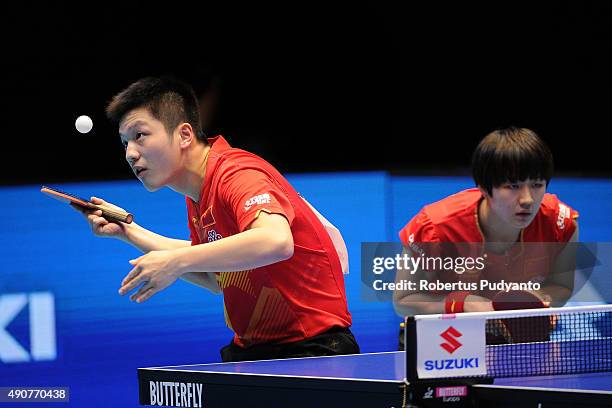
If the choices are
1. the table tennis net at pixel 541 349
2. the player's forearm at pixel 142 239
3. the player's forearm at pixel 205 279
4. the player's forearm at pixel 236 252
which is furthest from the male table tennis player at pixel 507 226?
the player's forearm at pixel 236 252

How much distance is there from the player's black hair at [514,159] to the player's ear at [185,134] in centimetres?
111

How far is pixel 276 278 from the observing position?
3740mm

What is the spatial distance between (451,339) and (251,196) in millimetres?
954

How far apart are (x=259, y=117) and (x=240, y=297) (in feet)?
11.4

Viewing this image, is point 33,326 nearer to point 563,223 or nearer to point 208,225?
point 208,225

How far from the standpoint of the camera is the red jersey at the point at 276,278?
3715mm

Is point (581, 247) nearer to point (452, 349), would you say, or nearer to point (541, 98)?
point (541, 98)

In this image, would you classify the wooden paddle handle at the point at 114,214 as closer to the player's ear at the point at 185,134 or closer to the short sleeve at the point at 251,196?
the player's ear at the point at 185,134

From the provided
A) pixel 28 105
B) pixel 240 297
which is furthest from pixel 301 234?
pixel 28 105

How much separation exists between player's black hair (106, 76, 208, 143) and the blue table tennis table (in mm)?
1065

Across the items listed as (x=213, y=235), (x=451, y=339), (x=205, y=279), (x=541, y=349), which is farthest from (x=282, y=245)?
(x=205, y=279)

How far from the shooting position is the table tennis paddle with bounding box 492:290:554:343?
3396mm

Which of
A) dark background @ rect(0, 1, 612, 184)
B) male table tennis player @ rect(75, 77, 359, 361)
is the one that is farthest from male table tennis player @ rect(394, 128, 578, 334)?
dark background @ rect(0, 1, 612, 184)

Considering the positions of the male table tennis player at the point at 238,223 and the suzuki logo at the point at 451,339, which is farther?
the male table tennis player at the point at 238,223
